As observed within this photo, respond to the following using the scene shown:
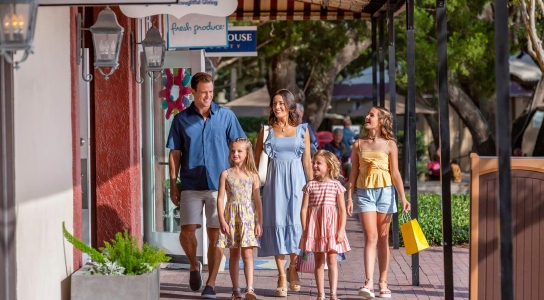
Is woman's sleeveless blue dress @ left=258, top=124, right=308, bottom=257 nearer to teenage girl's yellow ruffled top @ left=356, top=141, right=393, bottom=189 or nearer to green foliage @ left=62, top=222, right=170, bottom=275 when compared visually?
teenage girl's yellow ruffled top @ left=356, top=141, right=393, bottom=189

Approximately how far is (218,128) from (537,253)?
3079mm

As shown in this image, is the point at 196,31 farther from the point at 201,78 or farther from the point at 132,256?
the point at 132,256

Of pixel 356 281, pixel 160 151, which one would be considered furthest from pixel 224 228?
pixel 160 151

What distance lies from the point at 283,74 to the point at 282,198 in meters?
15.1

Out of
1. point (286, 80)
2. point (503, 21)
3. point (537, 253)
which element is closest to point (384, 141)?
point (537, 253)

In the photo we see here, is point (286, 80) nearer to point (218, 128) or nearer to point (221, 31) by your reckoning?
point (221, 31)

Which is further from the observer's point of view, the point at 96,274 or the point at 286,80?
the point at 286,80

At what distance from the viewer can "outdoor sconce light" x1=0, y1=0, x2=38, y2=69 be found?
13.8ft

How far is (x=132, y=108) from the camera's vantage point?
8.98m

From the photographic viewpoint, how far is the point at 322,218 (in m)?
7.60

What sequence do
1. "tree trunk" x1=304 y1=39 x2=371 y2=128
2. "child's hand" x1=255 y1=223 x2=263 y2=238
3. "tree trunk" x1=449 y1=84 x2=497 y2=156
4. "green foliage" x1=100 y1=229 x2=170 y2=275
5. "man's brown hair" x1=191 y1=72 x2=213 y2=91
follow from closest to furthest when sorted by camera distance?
"green foliage" x1=100 y1=229 x2=170 y2=275 → "child's hand" x1=255 y1=223 x2=263 y2=238 → "man's brown hair" x1=191 y1=72 x2=213 y2=91 → "tree trunk" x1=449 y1=84 x2=497 y2=156 → "tree trunk" x1=304 y1=39 x2=371 y2=128

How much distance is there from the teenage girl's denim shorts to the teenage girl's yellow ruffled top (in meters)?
0.04

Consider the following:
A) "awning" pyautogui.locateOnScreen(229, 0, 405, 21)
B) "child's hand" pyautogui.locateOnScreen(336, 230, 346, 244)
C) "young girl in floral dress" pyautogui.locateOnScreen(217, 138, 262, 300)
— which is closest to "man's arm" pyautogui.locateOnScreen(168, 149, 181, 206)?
"young girl in floral dress" pyautogui.locateOnScreen(217, 138, 262, 300)

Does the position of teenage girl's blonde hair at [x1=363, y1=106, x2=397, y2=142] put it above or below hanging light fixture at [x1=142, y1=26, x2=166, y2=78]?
below
